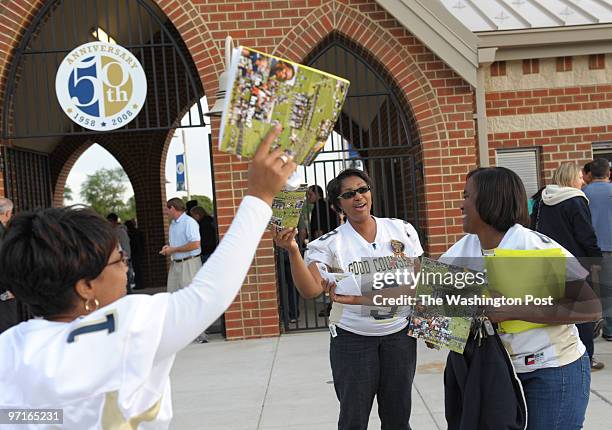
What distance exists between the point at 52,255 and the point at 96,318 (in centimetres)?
21

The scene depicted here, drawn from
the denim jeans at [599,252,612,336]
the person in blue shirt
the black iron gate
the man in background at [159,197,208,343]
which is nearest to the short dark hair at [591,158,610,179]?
the person in blue shirt

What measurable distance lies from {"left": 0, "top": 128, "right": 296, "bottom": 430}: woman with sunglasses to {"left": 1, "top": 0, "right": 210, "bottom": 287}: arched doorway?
619 centimetres

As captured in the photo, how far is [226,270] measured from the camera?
1511mm

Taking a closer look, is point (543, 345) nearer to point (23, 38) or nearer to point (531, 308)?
point (531, 308)

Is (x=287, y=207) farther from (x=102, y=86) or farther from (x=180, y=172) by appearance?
(x=180, y=172)

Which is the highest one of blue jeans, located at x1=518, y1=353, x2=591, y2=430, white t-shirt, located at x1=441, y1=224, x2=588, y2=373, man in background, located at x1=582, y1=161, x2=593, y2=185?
man in background, located at x1=582, y1=161, x2=593, y2=185

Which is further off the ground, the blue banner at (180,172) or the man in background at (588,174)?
the blue banner at (180,172)

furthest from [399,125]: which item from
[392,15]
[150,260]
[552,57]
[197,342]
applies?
[150,260]

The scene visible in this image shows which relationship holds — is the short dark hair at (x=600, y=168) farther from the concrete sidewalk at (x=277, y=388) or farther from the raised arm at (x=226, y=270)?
the raised arm at (x=226, y=270)

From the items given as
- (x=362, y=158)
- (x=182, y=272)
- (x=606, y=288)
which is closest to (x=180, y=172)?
(x=182, y=272)

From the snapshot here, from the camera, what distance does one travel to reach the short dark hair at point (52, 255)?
1.58 meters

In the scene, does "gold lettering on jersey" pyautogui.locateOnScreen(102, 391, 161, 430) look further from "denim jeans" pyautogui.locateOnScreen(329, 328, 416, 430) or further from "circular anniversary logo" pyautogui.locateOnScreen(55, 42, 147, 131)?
"circular anniversary logo" pyautogui.locateOnScreen(55, 42, 147, 131)

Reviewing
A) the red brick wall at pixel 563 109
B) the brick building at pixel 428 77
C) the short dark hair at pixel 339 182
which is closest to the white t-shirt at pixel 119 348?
the short dark hair at pixel 339 182

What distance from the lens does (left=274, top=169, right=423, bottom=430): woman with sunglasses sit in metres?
3.40
